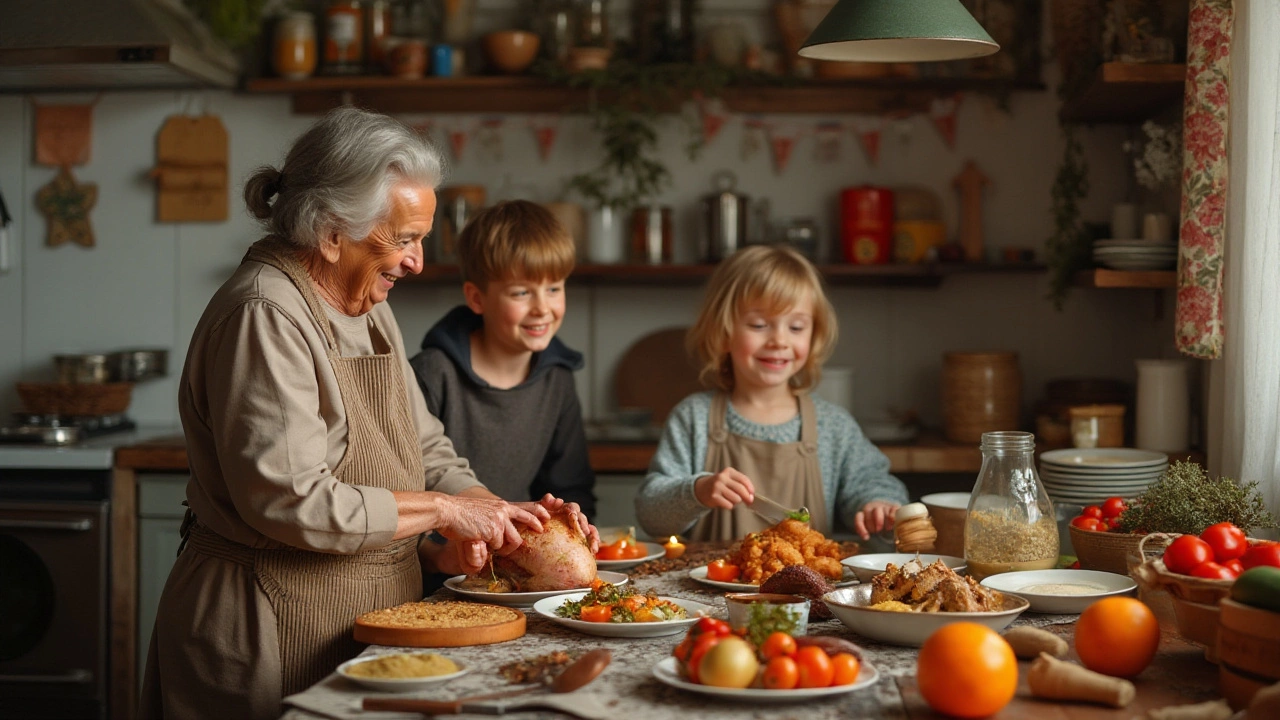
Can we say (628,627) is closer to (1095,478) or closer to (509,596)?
(509,596)

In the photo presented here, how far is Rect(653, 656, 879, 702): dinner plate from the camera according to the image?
130cm

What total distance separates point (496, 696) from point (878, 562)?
850mm

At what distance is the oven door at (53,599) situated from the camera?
366cm

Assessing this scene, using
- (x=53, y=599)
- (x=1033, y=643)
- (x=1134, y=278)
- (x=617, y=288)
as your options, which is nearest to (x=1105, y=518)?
(x=1033, y=643)

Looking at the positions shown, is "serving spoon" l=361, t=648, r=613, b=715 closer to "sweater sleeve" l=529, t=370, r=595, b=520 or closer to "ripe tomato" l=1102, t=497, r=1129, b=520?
"ripe tomato" l=1102, t=497, r=1129, b=520

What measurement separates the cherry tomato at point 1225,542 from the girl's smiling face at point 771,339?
4.05 ft

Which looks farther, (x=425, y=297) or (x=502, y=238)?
(x=425, y=297)

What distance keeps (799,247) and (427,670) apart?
116 inches

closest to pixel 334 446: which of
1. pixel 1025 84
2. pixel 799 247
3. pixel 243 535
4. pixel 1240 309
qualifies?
pixel 243 535

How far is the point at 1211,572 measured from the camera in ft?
4.91

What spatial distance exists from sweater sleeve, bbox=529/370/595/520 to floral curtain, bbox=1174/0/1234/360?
4.69ft

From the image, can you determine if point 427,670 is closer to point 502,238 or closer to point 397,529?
point 397,529

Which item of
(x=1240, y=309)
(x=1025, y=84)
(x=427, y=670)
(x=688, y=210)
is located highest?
(x=1025, y=84)

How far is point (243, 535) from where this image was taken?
5.86 ft
